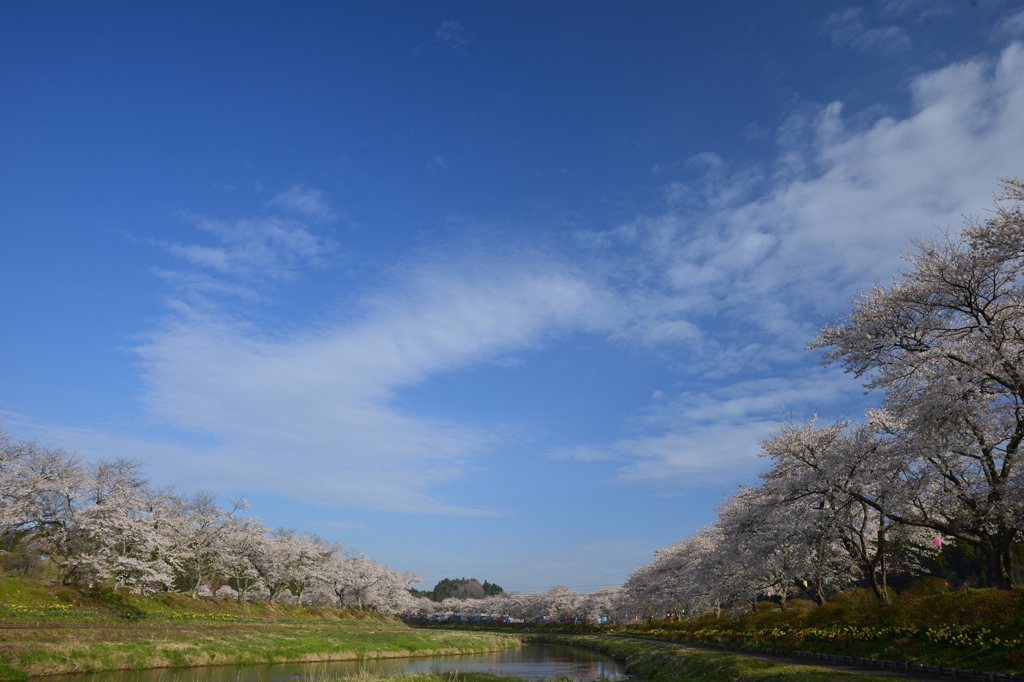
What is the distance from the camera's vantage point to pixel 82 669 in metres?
24.6

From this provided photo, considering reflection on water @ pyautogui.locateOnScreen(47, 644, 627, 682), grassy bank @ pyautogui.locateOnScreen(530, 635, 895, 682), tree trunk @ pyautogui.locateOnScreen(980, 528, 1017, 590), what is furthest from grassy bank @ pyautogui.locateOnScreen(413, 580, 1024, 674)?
reflection on water @ pyautogui.locateOnScreen(47, 644, 627, 682)

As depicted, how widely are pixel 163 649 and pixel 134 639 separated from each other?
182 cm

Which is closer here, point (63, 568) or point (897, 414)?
point (897, 414)

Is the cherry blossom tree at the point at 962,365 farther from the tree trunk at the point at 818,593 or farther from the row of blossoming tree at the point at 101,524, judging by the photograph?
the row of blossoming tree at the point at 101,524

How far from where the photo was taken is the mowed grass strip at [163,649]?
23078 millimetres

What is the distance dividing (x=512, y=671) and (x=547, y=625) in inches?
3769

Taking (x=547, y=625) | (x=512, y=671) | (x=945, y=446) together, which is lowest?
(x=547, y=625)

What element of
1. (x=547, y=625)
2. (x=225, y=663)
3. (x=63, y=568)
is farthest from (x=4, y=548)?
(x=547, y=625)

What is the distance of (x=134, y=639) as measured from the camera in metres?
29.6

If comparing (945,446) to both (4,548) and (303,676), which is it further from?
(4,548)

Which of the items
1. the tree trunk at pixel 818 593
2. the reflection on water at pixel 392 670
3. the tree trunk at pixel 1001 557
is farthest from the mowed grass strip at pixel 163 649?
the tree trunk at pixel 1001 557

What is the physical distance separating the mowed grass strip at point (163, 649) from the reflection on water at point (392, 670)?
2.79 ft

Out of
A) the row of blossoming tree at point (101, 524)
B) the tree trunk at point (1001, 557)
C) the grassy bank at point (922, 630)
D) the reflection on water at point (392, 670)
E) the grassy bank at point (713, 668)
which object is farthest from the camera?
the row of blossoming tree at point (101, 524)

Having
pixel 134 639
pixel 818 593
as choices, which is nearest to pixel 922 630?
pixel 818 593
